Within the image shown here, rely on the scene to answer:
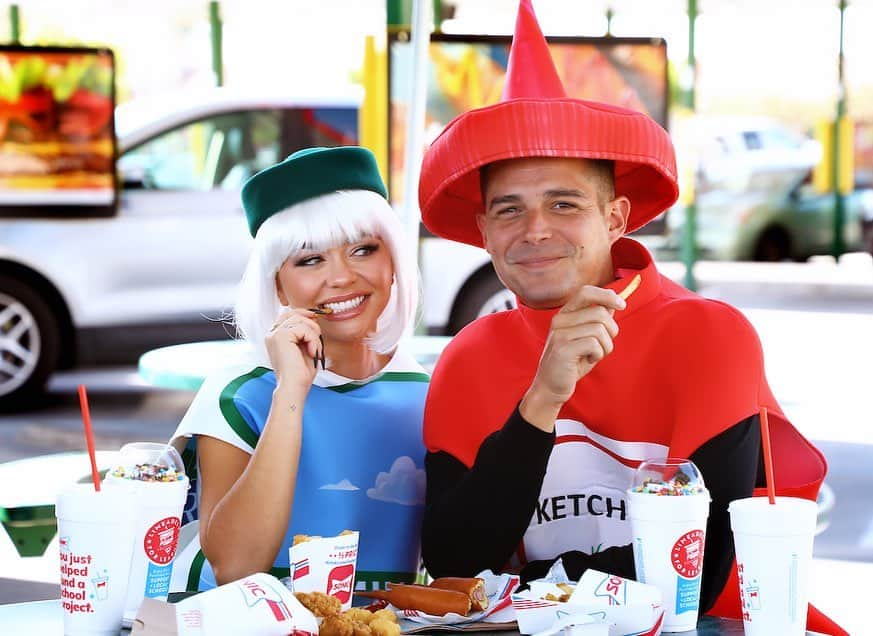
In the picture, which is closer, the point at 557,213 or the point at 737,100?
the point at 557,213

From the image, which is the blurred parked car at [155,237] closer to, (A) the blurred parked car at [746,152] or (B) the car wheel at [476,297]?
(B) the car wheel at [476,297]

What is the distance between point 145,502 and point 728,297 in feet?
45.5

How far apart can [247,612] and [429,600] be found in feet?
0.92

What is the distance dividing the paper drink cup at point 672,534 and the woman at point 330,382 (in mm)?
657

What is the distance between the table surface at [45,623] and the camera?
175 cm

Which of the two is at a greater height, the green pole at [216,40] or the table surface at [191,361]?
the green pole at [216,40]

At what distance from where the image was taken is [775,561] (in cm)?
163

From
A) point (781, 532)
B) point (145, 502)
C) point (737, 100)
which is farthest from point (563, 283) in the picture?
point (737, 100)

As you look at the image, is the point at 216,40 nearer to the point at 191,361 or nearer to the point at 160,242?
the point at 160,242

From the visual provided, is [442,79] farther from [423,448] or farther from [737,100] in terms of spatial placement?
[737,100]

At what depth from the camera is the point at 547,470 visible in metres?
2.09

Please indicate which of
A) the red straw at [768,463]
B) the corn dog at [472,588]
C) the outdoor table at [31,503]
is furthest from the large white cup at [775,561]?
the outdoor table at [31,503]

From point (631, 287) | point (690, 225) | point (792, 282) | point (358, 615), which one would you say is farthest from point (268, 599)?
point (792, 282)

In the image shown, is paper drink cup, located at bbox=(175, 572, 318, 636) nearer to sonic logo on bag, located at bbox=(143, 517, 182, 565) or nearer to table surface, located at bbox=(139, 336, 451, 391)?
sonic logo on bag, located at bbox=(143, 517, 182, 565)
